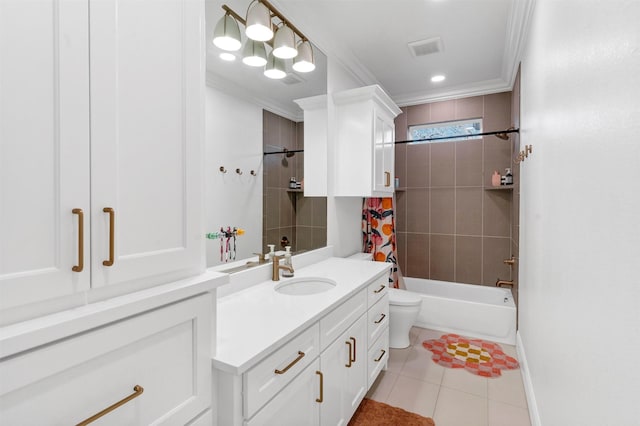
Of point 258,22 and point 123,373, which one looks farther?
point 258,22

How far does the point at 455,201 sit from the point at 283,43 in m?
2.72

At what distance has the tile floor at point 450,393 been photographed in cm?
194

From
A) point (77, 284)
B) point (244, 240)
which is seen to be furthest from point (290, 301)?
point (77, 284)

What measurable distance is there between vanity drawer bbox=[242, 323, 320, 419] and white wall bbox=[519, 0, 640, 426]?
0.91 metres

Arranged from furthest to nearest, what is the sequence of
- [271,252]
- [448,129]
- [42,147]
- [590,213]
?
1. [448,129]
2. [271,252]
3. [590,213]
4. [42,147]

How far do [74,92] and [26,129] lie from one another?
13 centimetres

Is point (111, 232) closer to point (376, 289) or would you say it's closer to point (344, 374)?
point (344, 374)

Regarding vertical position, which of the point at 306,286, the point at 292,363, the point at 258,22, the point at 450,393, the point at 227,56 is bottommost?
the point at 450,393

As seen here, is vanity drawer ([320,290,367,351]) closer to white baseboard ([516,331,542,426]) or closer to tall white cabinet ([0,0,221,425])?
tall white cabinet ([0,0,221,425])

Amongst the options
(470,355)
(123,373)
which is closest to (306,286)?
(123,373)

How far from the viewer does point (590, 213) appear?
90cm

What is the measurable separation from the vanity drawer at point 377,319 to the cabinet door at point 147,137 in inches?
54.2

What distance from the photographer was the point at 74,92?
0.69 m

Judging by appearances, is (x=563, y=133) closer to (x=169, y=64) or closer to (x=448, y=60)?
(x=169, y=64)
